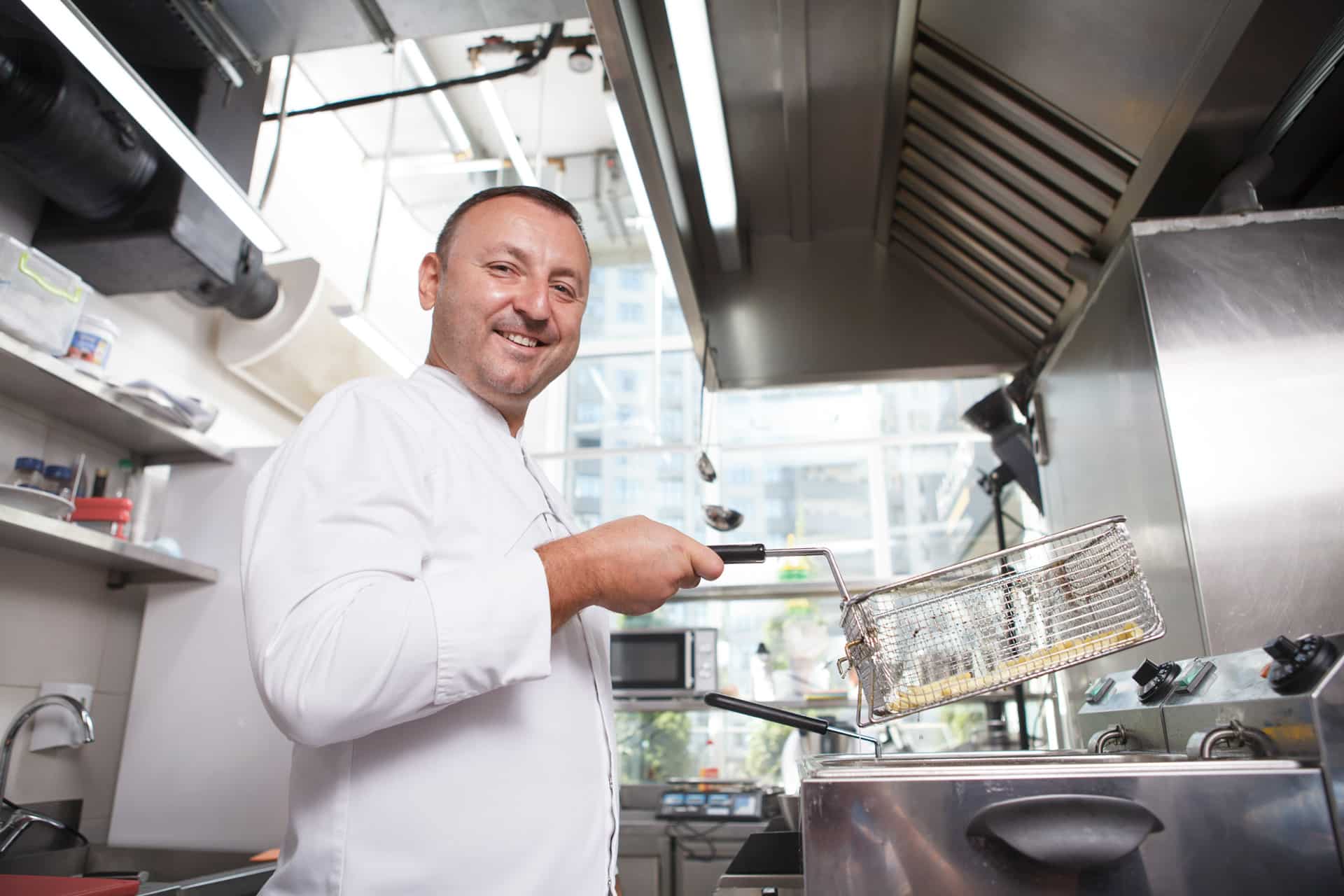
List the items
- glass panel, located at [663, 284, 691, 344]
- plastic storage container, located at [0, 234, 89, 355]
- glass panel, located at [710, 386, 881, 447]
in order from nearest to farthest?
1. plastic storage container, located at [0, 234, 89, 355]
2. glass panel, located at [710, 386, 881, 447]
3. glass panel, located at [663, 284, 691, 344]

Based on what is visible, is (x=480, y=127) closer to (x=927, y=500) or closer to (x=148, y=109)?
(x=927, y=500)

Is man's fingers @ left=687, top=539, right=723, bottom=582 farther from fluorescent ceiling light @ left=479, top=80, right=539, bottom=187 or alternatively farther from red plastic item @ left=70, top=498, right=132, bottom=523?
fluorescent ceiling light @ left=479, top=80, right=539, bottom=187

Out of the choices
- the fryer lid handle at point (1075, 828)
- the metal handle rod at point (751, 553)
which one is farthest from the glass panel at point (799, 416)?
the fryer lid handle at point (1075, 828)

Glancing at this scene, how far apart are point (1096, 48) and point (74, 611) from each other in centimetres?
294

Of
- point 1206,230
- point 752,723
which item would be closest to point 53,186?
point 1206,230

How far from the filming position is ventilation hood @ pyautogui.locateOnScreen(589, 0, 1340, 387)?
131cm

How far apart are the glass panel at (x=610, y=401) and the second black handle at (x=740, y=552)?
17.1ft

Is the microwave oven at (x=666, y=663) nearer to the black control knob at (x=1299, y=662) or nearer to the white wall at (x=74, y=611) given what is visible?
the white wall at (x=74, y=611)

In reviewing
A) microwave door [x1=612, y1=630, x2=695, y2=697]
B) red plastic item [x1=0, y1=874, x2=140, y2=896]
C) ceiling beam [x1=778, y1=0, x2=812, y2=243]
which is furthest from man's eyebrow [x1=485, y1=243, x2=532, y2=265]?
microwave door [x1=612, y1=630, x2=695, y2=697]

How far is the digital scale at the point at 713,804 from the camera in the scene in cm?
323

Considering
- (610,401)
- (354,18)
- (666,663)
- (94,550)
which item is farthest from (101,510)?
(610,401)

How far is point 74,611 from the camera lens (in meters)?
2.53

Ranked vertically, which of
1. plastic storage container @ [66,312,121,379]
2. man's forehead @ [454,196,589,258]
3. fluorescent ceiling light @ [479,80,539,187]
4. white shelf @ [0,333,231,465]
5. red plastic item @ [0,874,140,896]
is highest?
fluorescent ceiling light @ [479,80,539,187]

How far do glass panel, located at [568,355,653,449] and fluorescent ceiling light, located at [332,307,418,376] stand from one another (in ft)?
9.58
